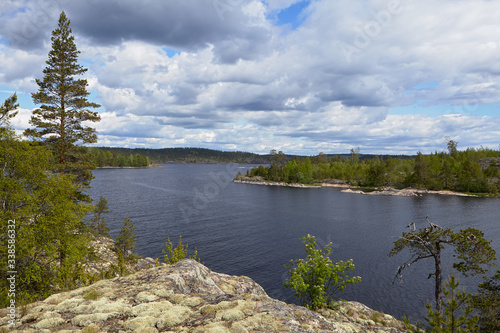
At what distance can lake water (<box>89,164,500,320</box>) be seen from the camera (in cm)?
3884

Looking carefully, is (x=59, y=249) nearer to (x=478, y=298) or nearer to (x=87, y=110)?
(x=87, y=110)

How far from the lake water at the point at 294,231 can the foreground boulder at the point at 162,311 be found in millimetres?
24327

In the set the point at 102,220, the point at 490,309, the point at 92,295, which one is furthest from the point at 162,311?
the point at 102,220

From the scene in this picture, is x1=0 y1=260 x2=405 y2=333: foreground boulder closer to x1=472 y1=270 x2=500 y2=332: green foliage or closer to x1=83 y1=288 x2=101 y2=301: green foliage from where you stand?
x1=83 y1=288 x2=101 y2=301: green foliage

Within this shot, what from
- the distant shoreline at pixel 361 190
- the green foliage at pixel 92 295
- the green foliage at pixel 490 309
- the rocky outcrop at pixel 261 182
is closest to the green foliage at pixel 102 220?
the green foliage at pixel 92 295

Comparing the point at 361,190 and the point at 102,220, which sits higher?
the point at 102,220

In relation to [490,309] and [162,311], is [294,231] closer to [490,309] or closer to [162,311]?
[490,309]

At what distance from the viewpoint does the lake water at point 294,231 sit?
38.8 m

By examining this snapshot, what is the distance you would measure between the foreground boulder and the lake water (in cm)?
2433

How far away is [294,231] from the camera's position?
68.4 metres

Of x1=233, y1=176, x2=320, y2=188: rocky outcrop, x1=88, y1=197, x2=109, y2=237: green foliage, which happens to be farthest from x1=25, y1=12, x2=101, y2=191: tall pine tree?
x1=233, y1=176, x2=320, y2=188: rocky outcrop

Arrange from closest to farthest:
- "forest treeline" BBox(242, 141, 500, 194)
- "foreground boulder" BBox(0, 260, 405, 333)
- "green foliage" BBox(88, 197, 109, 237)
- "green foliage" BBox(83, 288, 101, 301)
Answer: "foreground boulder" BBox(0, 260, 405, 333) → "green foliage" BBox(83, 288, 101, 301) → "green foliage" BBox(88, 197, 109, 237) → "forest treeline" BBox(242, 141, 500, 194)

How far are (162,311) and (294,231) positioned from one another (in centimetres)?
5970

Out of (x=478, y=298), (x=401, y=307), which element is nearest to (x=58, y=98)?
(x=478, y=298)
